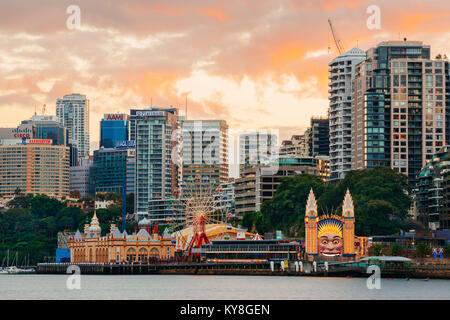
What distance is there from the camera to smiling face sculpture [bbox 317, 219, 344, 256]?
16350 centimetres

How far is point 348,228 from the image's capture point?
537 feet

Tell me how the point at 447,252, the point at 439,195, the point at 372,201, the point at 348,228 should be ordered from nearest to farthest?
Answer: the point at 447,252, the point at 348,228, the point at 372,201, the point at 439,195

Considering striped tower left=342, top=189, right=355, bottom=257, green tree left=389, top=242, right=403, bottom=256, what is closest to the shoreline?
green tree left=389, top=242, right=403, bottom=256

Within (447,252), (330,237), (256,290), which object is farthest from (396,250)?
(256,290)

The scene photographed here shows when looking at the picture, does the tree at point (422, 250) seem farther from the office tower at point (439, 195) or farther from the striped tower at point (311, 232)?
the office tower at point (439, 195)

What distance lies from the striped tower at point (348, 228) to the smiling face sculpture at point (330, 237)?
1.05 m

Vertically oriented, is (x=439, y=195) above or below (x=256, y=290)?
above

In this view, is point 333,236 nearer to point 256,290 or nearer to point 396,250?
point 396,250

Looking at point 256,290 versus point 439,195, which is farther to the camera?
point 439,195

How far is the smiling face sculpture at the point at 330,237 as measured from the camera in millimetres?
163500

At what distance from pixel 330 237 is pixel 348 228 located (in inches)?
134

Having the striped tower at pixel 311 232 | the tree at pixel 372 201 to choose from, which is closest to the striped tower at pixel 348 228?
the striped tower at pixel 311 232
